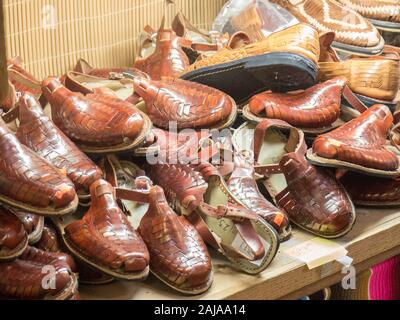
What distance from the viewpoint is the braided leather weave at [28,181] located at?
1151 millimetres

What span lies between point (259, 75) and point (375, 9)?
2.68 ft

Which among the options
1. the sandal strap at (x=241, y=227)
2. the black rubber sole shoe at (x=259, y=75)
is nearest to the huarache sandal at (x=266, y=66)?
the black rubber sole shoe at (x=259, y=75)

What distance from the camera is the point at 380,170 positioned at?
1601 mm

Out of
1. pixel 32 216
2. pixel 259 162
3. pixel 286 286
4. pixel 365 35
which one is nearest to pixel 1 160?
pixel 32 216

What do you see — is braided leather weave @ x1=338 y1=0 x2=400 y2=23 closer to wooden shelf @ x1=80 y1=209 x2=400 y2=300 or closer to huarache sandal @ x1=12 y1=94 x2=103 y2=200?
wooden shelf @ x1=80 y1=209 x2=400 y2=300

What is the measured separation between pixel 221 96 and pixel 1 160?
619 millimetres

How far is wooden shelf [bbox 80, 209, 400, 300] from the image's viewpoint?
1.29m

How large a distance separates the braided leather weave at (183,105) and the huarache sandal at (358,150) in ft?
0.69

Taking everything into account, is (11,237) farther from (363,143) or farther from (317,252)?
(363,143)

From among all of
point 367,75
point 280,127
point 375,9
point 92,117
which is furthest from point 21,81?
point 375,9

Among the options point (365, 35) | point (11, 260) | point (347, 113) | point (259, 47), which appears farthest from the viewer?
point (365, 35)

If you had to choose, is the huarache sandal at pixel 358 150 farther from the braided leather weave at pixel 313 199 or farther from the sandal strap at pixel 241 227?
the sandal strap at pixel 241 227

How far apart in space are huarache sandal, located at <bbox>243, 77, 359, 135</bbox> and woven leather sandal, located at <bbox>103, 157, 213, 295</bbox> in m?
0.44

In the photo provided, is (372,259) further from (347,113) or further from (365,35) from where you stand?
(365,35)
